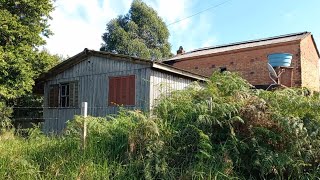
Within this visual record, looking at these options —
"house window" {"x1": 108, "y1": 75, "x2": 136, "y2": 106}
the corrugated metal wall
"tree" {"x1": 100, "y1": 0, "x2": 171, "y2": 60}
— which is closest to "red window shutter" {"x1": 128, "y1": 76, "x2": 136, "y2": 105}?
"house window" {"x1": 108, "y1": 75, "x2": 136, "y2": 106}

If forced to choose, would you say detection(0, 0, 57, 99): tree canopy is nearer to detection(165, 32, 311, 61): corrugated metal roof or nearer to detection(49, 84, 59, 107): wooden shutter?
detection(49, 84, 59, 107): wooden shutter

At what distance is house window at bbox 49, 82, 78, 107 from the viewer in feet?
51.5

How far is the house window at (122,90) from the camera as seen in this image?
13.1 metres

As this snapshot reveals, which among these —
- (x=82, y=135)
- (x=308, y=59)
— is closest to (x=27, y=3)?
(x=82, y=135)

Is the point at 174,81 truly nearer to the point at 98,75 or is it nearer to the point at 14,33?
the point at 98,75

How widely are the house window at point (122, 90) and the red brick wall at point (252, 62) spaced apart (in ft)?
26.1

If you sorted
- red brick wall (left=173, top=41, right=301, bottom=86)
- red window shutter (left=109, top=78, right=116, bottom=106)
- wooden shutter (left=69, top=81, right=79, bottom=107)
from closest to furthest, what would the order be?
red window shutter (left=109, top=78, right=116, bottom=106), wooden shutter (left=69, top=81, right=79, bottom=107), red brick wall (left=173, top=41, right=301, bottom=86)

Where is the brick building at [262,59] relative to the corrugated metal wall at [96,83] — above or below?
above

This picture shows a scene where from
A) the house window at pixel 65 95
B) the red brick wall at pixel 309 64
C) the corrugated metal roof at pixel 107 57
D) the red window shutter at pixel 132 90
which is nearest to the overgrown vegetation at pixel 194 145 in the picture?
the corrugated metal roof at pixel 107 57

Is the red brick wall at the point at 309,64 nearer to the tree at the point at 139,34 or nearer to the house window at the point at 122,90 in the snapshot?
the house window at the point at 122,90

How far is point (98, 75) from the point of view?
48.0 feet

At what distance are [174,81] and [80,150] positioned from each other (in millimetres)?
8103

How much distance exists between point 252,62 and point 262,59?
684 millimetres

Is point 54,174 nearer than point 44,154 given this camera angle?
Yes
